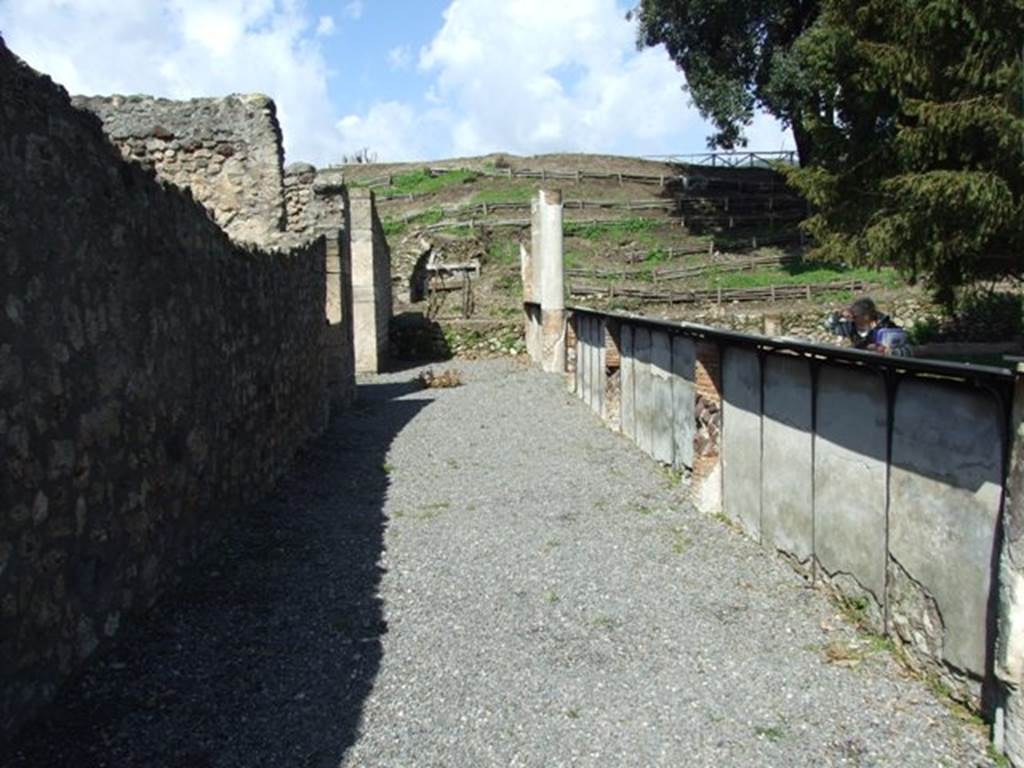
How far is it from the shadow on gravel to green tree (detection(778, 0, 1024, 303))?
1384cm

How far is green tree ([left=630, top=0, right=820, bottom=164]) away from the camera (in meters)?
33.3

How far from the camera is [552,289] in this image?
19828 mm

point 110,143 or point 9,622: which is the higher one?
point 110,143

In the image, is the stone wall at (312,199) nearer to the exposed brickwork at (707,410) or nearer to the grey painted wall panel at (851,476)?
the exposed brickwork at (707,410)

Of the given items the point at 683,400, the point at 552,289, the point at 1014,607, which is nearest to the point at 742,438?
the point at 683,400

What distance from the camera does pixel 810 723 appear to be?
159 inches

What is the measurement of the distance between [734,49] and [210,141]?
1090 inches

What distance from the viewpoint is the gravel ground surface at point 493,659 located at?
12.4 ft

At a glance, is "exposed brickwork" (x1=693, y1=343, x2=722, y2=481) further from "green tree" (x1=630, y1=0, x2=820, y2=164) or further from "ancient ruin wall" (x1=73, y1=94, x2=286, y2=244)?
"green tree" (x1=630, y1=0, x2=820, y2=164)

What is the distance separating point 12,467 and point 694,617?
387 cm

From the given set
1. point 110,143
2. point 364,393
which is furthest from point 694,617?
point 364,393

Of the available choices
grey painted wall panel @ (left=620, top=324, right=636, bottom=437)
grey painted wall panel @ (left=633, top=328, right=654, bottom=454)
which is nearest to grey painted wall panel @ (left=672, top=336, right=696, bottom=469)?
grey painted wall panel @ (left=633, top=328, right=654, bottom=454)

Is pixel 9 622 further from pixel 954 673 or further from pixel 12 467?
pixel 954 673

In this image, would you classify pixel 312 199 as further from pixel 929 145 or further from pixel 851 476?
pixel 851 476
